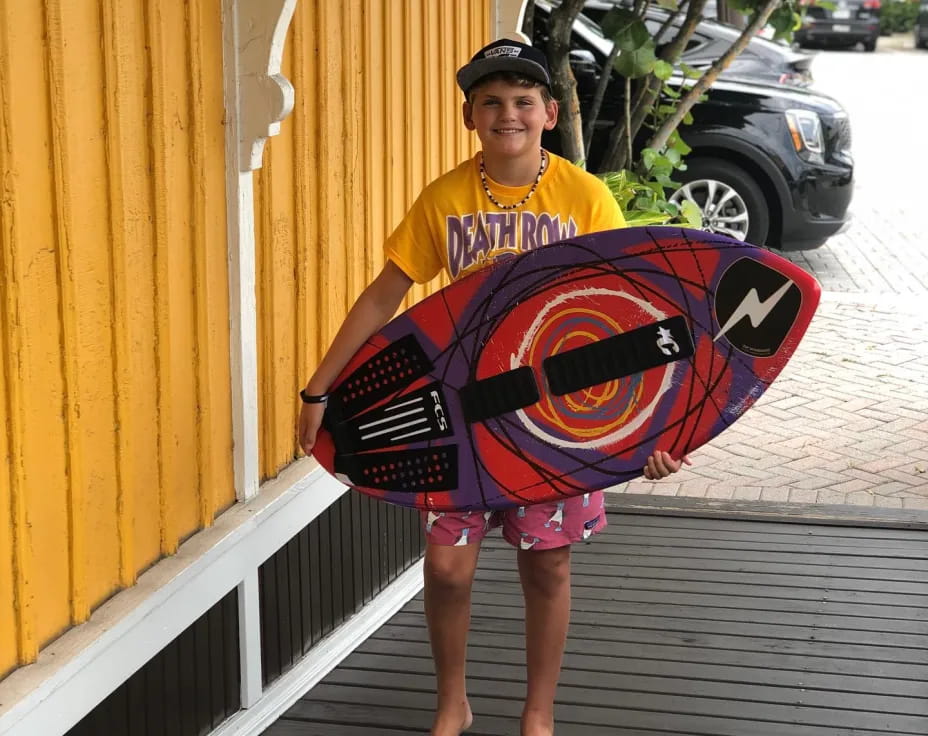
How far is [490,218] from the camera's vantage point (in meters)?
2.69

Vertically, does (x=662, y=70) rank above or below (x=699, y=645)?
above

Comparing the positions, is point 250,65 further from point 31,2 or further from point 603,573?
point 603,573

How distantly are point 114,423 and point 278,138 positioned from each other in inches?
35.7

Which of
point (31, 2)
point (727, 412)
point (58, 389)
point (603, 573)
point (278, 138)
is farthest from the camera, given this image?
point (603, 573)

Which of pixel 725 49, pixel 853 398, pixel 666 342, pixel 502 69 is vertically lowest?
pixel 853 398

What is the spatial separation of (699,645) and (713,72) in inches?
161

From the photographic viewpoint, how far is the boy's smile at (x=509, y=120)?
103 inches

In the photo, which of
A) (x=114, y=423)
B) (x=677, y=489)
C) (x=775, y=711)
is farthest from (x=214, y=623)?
(x=677, y=489)

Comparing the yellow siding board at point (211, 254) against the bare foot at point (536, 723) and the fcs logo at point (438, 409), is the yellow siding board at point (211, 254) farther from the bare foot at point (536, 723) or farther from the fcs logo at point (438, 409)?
the bare foot at point (536, 723)

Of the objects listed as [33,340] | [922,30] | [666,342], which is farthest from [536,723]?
[922,30]

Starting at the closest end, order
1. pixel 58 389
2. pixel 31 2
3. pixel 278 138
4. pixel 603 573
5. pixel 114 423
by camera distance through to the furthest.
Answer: pixel 31 2
pixel 58 389
pixel 114 423
pixel 278 138
pixel 603 573

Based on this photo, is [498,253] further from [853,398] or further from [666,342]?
[853,398]

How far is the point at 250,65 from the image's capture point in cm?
276

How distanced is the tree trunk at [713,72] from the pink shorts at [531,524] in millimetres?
4522
